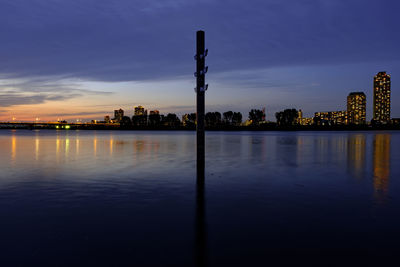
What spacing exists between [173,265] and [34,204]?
7.63m

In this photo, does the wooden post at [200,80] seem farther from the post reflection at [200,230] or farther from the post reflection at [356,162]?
the post reflection at [356,162]

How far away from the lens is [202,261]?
652 centimetres

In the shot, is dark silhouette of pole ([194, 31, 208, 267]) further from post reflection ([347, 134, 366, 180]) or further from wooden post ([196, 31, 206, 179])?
post reflection ([347, 134, 366, 180])

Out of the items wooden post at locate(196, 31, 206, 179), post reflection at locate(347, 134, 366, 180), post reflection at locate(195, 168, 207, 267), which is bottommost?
post reflection at locate(347, 134, 366, 180)

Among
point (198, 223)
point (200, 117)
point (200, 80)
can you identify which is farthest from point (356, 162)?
point (198, 223)

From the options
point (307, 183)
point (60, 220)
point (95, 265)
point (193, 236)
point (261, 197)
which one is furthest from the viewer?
point (307, 183)

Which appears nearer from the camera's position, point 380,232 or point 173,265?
point 173,265

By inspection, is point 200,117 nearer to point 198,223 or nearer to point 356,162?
point 198,223

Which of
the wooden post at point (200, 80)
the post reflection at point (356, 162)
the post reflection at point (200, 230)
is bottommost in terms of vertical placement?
the post reflection at point (356, 162)

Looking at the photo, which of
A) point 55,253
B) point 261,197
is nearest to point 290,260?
point 55,253

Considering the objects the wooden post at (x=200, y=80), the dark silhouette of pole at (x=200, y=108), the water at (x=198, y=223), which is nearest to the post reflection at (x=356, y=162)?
the water at (x=198, y=223)

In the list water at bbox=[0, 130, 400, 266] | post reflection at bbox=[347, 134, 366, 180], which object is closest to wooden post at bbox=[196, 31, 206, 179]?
water at bbox=[0, 130, 400, 266]

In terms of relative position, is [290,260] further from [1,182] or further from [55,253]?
[1,182]

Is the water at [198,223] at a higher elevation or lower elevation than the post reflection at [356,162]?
higher
